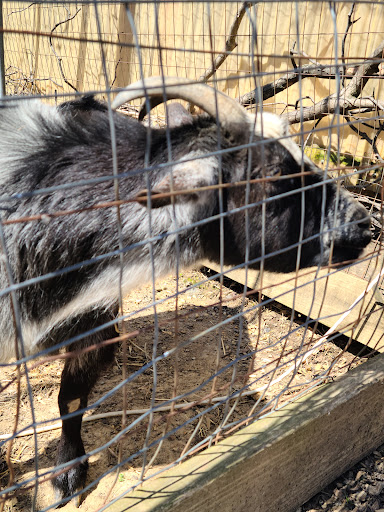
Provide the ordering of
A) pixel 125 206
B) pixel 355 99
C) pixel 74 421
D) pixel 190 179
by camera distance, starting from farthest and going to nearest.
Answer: pixel 355 99
pixel 74 421
pixel 125 206
pixel 190 179

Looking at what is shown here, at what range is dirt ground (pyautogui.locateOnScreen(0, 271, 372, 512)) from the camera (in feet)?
8.22

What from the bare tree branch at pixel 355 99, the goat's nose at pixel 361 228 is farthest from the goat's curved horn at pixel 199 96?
the bare tree branch at pixel 355 99

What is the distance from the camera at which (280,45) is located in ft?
18.0

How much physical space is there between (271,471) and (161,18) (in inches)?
231

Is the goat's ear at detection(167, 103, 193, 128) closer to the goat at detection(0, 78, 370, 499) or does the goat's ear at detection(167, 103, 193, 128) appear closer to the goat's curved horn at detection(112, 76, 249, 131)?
the goat at detection(0, 78, 370, 499)

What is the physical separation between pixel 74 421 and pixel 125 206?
48.7 inches

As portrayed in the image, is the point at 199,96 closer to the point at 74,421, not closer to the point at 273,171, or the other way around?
the point at 273,171

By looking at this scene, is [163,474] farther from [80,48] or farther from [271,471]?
[80,48]

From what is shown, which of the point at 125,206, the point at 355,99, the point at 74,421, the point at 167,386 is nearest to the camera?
the point at 125,206

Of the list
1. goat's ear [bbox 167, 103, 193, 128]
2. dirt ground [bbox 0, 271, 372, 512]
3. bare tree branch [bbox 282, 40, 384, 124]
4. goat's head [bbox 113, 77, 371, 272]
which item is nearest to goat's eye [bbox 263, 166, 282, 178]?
goat's head [bbox 113, 77, 371, 272]

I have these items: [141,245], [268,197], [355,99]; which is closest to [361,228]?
[268,197]

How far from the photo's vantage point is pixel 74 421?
2.55m

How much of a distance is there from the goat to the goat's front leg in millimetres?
287

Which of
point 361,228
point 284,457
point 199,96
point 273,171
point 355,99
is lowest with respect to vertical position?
point 284,457
